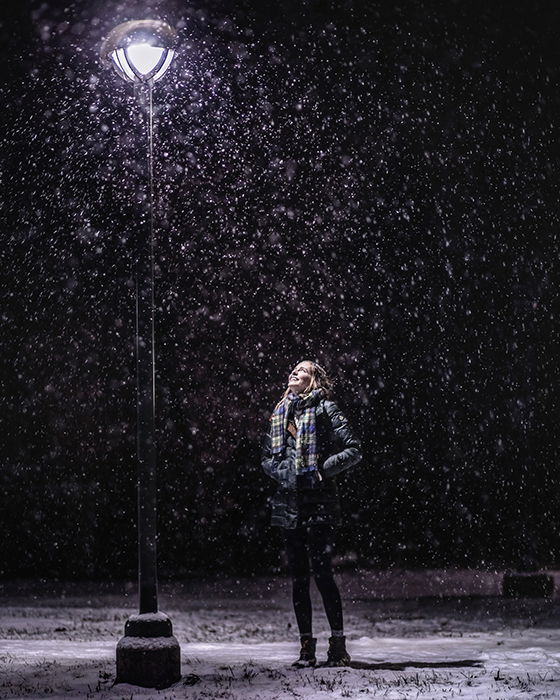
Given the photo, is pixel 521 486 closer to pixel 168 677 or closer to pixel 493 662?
pixel 493 662

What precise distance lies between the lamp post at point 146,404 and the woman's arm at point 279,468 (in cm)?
75

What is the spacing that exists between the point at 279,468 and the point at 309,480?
0.24 meters

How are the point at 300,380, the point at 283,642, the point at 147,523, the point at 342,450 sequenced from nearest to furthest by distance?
the point at 147,523, the point at 342,450, the point at 300,380, the point at 283,642

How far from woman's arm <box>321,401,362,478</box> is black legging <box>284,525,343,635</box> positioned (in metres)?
0.37

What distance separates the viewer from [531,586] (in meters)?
11.6

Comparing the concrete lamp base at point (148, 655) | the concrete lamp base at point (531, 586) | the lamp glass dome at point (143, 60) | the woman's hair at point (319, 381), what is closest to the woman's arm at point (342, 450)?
the woman's hair at point (319, 381)

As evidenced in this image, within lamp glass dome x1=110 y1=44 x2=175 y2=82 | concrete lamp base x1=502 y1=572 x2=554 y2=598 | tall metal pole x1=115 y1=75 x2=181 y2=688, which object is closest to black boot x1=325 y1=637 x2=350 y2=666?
tall metal pole x1=115 y1=75 x2=181 y2=688

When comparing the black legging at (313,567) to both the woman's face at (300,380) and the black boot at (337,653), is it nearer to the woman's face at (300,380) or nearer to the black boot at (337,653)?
the black boot at (337,653)

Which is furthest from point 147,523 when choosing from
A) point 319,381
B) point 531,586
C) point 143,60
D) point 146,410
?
point 531,586

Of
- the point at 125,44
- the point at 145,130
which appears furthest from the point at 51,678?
the point at 125,44

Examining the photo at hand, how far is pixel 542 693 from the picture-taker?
5.38 meters

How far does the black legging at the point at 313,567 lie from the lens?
618 cm

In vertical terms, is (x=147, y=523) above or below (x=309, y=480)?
below

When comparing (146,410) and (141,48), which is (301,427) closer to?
(146,410)
